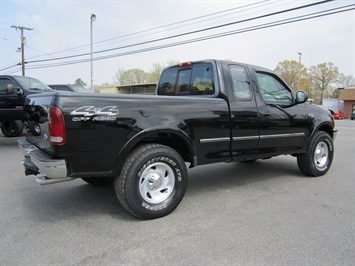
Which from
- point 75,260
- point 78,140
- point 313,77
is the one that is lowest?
point 75,260

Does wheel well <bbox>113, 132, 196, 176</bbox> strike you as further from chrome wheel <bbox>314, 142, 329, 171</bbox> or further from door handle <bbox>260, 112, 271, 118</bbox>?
chrome wheel <bbox>314, 142, 329, 171</bbox>

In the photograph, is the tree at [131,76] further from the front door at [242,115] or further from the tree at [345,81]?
the front door at [242,115]

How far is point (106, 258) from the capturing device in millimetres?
2852

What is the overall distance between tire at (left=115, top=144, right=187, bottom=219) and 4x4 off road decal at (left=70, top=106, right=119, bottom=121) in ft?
1.83

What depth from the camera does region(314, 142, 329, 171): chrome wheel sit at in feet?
19.1

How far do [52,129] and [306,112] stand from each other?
422 centimetres

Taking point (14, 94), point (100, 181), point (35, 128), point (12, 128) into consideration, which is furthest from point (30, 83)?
point (35, 128)

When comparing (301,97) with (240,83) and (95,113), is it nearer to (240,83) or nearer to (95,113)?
(240,83)

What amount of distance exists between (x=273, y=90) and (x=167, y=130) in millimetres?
2345

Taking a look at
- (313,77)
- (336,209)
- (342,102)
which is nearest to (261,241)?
(336,209)

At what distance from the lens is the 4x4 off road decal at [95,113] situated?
316 centimetres

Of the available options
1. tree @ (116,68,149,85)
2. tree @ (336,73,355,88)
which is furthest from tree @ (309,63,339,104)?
tree @ (116,68,149,85)

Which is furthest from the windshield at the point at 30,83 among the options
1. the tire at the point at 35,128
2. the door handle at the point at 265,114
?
the door handle at the point at 265,114

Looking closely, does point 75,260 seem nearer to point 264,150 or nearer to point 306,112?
point 264,150
